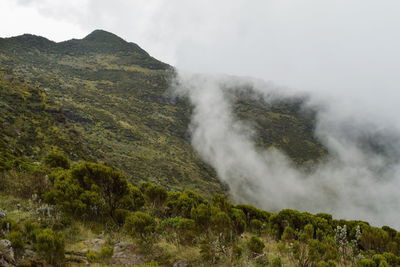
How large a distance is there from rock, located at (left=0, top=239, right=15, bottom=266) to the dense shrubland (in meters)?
0.28

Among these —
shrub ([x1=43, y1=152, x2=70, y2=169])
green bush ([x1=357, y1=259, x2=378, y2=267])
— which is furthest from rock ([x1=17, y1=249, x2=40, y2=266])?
shrub ([x1=43, y1=152, x2=70, y2=169])

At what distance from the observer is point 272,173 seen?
620ft

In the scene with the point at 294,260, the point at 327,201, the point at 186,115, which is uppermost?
the point at 186,115

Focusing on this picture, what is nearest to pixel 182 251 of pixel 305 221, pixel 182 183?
pixel 305 221

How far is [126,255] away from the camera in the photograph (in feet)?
23.8

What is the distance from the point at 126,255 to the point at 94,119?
10469cm

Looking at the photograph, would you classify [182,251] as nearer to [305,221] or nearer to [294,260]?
[294,260]

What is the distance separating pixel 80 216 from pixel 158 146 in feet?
364

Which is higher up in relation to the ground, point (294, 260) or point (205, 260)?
point (294, 260)

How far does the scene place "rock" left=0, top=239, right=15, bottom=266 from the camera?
502 centimetres

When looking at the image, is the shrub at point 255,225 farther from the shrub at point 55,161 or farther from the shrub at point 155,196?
the shrub at point 55,161

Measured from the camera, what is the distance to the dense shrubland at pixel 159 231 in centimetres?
638

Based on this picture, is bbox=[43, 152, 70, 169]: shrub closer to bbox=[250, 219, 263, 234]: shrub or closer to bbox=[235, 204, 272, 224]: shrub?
bbox=[235, 204, 272, 224]: shrub

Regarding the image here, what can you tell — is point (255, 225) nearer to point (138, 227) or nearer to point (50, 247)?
point (138, 227)
